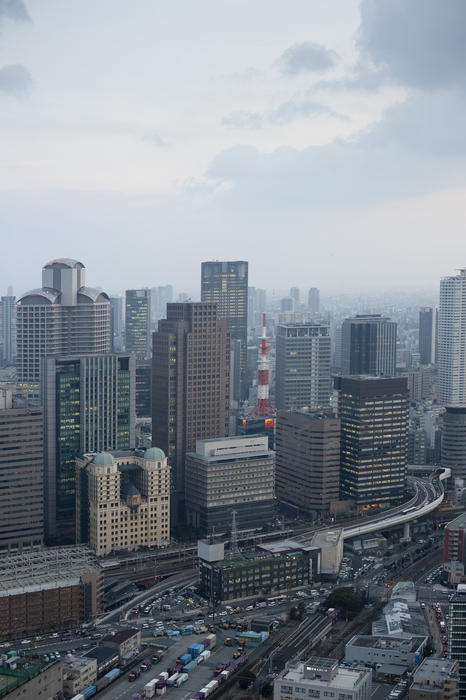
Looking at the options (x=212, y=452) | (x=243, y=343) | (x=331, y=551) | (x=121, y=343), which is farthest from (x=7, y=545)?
(x=121, y=343)

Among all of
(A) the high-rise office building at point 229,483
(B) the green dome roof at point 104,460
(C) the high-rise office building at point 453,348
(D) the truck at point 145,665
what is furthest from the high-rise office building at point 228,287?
(D) the truck at point 145,665

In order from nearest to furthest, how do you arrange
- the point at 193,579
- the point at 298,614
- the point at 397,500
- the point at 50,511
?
the point at 298,614 < the point at 193,579 < the point at 50,511 < the point at 397,500

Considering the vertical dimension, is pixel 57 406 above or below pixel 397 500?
above

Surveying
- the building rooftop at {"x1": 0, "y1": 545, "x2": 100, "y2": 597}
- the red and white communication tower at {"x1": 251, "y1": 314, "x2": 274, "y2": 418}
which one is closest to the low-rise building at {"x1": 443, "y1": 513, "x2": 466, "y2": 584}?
the building rooftop at {"x1": 0, "y1": 545, "x2": 100, "y2": 597}

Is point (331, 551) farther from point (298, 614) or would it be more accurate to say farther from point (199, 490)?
point (199, 490)

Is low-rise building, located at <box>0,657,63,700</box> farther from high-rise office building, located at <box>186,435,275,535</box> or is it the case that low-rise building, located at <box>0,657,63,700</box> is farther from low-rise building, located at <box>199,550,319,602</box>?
high-rise office building, located at <box>186,435,275,535</box>
